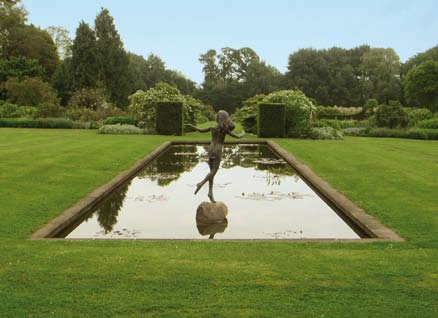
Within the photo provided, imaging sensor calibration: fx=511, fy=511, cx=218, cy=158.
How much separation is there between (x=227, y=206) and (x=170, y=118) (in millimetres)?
17975

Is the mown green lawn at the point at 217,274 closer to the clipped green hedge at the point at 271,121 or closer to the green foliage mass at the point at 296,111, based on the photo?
the clipped green hedge at the point at 271,121

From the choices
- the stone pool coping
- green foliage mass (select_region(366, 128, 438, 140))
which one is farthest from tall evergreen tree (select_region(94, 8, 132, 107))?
the stone pool coping

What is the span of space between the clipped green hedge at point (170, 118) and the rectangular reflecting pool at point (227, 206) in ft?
40.0

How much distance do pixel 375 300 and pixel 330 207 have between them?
5.11 meters

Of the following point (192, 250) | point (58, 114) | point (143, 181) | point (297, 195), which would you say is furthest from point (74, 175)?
point (58, 114)

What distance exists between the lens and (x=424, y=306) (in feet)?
13.7

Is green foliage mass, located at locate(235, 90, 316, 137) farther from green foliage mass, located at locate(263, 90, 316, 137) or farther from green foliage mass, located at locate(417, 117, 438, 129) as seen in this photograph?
green foliage mass, located at locate(417, 117, 438, 129)

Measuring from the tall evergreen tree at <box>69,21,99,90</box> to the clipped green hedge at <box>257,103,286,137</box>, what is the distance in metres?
24.2

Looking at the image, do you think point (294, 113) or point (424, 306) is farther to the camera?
point (294, 113)

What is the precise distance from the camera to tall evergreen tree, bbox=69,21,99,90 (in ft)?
150

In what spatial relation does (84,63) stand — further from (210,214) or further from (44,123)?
(210,214)

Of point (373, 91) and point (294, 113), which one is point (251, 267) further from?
point (373, 91)

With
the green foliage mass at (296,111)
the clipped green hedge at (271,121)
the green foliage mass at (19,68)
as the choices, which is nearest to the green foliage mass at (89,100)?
the green foliage mass at (19,68)

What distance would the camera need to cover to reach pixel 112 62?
152ft
